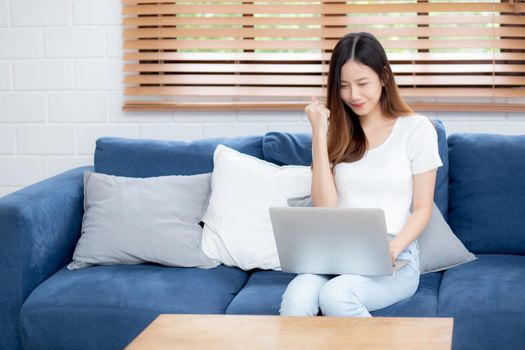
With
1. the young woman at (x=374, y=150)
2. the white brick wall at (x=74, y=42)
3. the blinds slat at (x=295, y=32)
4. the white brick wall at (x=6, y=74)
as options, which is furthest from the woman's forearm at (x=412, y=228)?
the white brick wall at (x=6, y=74)

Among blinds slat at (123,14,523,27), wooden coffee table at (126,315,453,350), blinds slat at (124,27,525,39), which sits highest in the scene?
blinds slat at (123,14,523,27)

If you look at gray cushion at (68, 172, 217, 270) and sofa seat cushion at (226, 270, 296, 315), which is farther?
gray cushion at (68, 172, 217, 270)

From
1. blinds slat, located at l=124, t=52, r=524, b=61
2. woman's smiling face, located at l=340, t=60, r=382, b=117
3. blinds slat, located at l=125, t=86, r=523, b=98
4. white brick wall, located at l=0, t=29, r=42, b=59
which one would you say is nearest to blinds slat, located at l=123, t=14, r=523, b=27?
blinds slat, located at l=124, t=52, r=524, b=61

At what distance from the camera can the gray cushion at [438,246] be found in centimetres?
287

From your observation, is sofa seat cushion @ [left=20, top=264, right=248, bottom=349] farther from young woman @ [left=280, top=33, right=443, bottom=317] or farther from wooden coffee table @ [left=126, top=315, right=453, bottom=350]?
wooden coffee table @ [left=126, top=315, right=453, bottom=350]

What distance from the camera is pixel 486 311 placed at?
2.52 meters

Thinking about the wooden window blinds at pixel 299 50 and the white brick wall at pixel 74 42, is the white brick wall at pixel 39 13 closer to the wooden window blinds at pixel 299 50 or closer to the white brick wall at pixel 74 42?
the white brick wall at pixel 74 42

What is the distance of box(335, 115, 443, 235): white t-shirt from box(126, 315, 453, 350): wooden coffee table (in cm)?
68

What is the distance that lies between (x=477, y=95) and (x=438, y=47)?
24cm

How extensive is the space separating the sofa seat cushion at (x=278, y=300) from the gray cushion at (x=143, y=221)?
0.88 ft

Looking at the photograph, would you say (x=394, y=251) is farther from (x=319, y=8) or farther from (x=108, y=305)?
(x=319, y=8)

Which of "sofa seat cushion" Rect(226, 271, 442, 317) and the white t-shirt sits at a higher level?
the white t-shirt

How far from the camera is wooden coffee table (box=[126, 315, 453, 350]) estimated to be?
74.2 inches

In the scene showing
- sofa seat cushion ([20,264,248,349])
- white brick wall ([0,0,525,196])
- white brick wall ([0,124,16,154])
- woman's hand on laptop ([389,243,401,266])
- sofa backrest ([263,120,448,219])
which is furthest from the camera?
white brick wall ([0,124,16,154])
